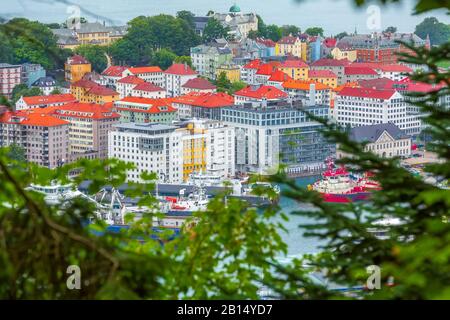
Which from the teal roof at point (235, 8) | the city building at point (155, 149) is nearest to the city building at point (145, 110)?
the city building at point (155, 149)

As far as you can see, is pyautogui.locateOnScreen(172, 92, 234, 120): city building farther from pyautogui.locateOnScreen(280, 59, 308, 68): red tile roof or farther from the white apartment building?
pyautogui.locateOnScreen(280, 59, 308, 68): red tile roof

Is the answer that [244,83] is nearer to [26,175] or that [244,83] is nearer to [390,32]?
[390,32]

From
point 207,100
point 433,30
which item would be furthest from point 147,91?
point 433,30

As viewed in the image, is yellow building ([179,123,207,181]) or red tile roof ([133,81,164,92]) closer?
yellow building ([179,123,207,181])

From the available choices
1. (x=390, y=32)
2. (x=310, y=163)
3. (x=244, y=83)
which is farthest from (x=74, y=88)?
(x=390, y=32)

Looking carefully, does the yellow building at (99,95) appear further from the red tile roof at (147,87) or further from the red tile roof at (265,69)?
the red tile roof at (265,69)

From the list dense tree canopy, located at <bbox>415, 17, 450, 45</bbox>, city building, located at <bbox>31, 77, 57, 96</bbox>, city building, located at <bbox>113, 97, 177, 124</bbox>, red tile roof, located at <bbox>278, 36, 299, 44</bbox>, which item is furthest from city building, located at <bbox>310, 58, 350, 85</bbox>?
dense tree canopy, located at <bbox>415, 17, 450, 45</bbox>
